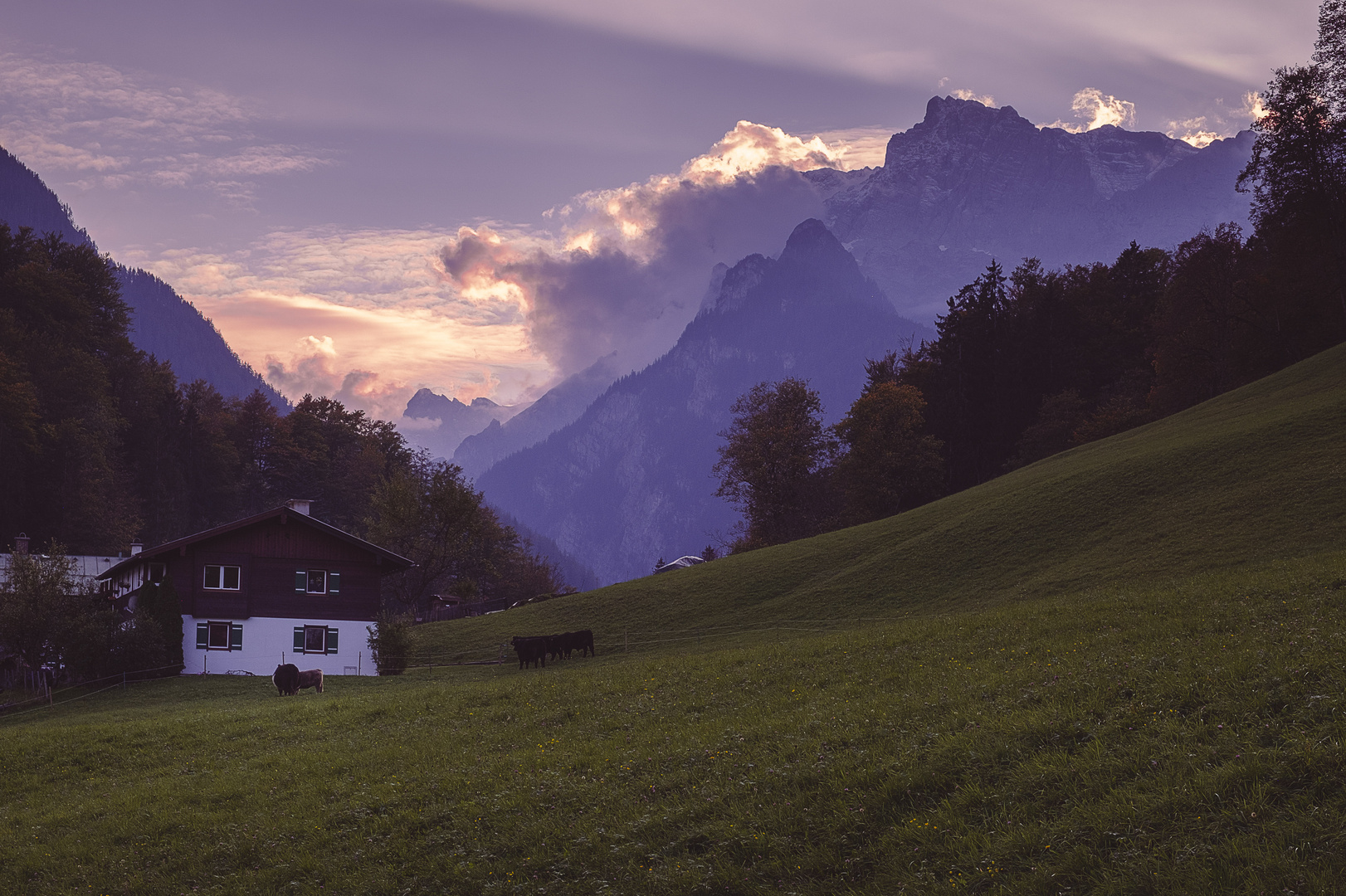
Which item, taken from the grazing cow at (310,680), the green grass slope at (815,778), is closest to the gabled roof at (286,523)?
the grazing cow at (310,680)

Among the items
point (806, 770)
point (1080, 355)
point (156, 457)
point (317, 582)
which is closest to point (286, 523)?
point (317, 582)

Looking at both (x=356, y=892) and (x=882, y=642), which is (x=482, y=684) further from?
(x=356, y=892)

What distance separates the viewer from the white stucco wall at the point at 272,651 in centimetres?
5697

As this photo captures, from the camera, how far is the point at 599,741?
20031mm

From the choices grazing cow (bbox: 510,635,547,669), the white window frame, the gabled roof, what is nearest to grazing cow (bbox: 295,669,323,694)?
grazing cow (bbox: 510,635,547,669)

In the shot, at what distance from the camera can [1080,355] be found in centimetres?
11094

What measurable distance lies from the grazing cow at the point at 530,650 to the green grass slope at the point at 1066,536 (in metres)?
5.51

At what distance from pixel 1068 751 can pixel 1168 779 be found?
1.90 meters

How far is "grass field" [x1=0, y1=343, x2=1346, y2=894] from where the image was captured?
10992 mm

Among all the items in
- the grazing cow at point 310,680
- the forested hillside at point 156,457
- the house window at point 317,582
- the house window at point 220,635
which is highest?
the forested hillside at point 156,457

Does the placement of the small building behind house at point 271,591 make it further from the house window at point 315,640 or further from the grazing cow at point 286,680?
the grazing cow at point 286,680

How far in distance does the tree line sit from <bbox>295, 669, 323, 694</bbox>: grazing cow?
6778 cm

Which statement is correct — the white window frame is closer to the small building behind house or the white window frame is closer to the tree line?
the small building behind house

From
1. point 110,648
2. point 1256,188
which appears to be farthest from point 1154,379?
point 110,648
